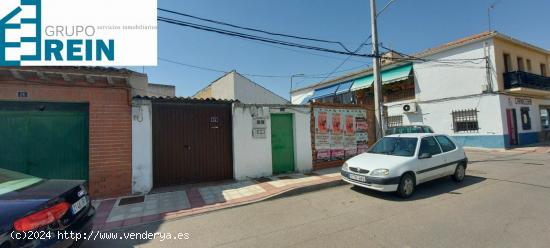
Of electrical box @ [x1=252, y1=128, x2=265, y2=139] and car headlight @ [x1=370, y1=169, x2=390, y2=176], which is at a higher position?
electrical box @ [x1=252, y1=128, x2=265, y2=139]

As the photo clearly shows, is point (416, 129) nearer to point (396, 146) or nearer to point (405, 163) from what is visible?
point (396, 146)

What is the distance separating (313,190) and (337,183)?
89cm

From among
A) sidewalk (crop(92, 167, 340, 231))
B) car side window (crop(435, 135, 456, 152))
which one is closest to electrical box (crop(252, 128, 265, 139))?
sidewalk (crop(92, 167, 340, 231))

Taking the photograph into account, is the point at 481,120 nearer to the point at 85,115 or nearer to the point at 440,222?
the point at 440,222

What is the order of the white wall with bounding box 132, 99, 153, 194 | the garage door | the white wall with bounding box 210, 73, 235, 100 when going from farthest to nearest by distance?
the white wall with bounding box 210, 73, 235, 100 < the white wall with bounding box 132, 99, 153, 194 < the garage door

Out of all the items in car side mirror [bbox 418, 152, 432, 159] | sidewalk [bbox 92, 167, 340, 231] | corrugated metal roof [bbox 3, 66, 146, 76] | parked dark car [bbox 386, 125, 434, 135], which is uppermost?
corrugated metal roof [bbox 3, 66, 146, 76]

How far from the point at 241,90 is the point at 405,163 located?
11133 millimetres

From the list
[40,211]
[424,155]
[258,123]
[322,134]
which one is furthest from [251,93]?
[40,211]

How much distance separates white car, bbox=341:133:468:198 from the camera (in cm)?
549

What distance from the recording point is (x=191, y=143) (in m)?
7.50

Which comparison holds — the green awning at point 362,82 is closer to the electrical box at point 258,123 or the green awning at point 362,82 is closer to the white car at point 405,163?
the white car at point 405,163

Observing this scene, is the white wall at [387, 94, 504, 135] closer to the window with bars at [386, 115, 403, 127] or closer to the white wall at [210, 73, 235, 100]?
→ the window with bars at [386, 115, 403, 127]

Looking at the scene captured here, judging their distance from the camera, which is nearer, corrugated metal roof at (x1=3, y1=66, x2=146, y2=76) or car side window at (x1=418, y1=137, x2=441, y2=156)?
car side window at (x1=418, y1=137, x2=441, y2=156)

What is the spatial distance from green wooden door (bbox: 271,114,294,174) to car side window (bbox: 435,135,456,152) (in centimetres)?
444
